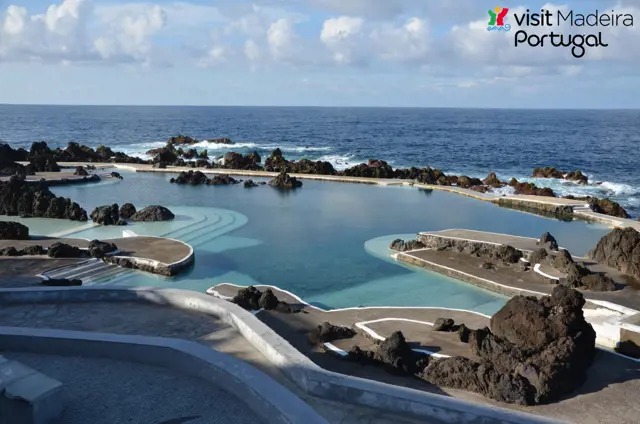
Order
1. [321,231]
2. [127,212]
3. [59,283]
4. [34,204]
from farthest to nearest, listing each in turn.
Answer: [34,204]
[127,212]
[321,231]
[59,283]

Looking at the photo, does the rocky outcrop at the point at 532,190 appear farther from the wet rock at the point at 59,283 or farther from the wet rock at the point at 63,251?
the wet rock at the point at 59,283

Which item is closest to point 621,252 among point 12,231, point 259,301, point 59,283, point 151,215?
point 259,301

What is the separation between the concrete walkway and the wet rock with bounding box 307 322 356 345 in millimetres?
6692

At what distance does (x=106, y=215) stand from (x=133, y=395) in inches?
933

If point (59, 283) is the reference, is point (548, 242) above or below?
above

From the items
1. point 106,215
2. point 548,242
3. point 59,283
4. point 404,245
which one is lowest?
point 404,245

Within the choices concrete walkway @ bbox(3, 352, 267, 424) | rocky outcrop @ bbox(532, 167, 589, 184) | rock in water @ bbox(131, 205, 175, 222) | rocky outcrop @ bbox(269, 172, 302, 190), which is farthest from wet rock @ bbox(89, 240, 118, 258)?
rocky outcrop @ bbox(532, 167, 589, 184)

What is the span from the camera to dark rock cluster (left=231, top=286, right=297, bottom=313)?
18172mm

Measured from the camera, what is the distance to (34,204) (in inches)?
1289

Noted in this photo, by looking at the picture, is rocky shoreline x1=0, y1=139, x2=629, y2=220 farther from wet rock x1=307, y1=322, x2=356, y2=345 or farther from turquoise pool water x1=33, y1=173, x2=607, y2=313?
wet rock x1=307, y1=322, x2=356, y2=345

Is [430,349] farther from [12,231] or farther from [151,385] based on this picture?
[12,231]

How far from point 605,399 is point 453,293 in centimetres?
853

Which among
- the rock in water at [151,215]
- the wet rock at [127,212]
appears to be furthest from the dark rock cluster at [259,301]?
the wet rock at [127,212]

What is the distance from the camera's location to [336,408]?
9336 millimetres
